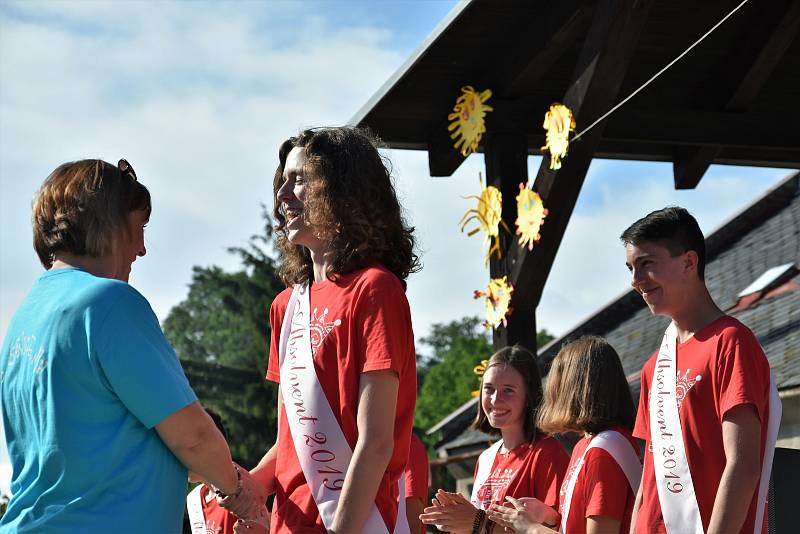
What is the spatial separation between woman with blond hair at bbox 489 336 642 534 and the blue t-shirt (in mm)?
1817

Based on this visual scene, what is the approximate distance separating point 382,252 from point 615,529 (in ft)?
5.47

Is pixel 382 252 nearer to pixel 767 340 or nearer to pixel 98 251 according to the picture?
pixel 98 251

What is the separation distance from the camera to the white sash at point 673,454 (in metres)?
3.45

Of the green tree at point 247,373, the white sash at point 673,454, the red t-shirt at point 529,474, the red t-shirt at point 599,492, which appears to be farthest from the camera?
the green tree at point 247,373

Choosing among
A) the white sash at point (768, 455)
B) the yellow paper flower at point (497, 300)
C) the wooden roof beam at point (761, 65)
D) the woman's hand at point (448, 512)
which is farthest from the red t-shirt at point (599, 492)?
the wooden roof beam at point (761, 65)

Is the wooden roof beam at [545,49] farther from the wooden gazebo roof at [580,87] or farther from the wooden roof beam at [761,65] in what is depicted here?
the wooden roof beam at [761,65]

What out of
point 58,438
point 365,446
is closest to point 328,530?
Result: point 365,446

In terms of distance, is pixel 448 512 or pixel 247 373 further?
pixel 247 373

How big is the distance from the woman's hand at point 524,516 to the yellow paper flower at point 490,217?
9.49 ft

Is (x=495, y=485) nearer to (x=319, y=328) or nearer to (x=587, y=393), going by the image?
(x=587, y=393)

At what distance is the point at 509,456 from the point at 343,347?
85.6 inches

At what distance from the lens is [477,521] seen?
4238mm

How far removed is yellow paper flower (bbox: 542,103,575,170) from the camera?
6320 mm

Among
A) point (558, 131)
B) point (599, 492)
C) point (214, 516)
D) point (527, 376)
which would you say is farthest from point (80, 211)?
point (558, 131)
